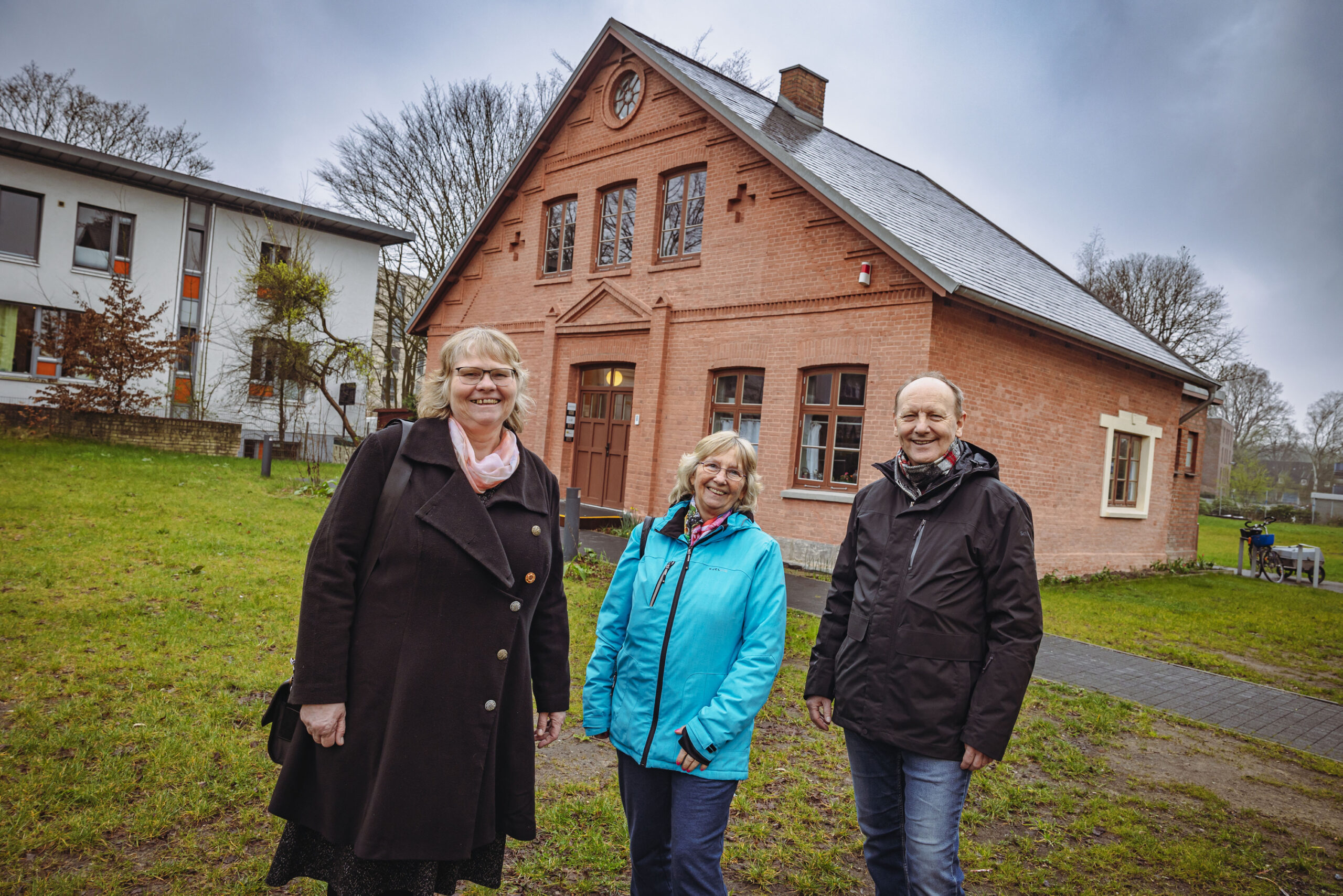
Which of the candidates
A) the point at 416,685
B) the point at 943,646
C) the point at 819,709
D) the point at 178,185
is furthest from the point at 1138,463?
the point at 178,185

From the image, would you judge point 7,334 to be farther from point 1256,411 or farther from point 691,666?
point 1256,411

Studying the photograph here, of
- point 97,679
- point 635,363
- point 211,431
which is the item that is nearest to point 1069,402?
point 635,363

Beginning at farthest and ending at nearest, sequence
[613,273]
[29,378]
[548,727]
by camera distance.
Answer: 1. [29,378]
2. [613,273]
3. [548,727]

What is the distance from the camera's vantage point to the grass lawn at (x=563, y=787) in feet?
11.1

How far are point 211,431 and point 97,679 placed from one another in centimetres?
1806

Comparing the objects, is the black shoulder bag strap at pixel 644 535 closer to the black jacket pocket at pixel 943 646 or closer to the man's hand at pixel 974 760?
the black jacket pocket at pixel 943 646

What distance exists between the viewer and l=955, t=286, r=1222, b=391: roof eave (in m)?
10.8

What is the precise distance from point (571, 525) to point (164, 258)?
72.7 ft

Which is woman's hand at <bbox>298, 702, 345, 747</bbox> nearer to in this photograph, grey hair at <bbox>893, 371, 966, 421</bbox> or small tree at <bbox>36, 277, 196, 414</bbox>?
grey hair at <bbox>893, 371, 966, 421</bbox>

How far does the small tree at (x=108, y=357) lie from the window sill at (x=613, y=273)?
40.5ft

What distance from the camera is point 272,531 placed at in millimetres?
10781

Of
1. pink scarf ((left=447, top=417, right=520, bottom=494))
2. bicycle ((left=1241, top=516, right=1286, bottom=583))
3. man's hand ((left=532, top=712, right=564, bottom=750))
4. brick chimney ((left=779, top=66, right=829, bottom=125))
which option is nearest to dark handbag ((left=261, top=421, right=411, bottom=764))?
pink scarf ((left=447, top=417, right=520, bottom=494))

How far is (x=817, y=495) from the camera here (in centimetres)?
1179

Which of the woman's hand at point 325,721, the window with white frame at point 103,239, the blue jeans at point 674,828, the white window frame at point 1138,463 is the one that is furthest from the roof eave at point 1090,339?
the window with white frame at point 103,239
